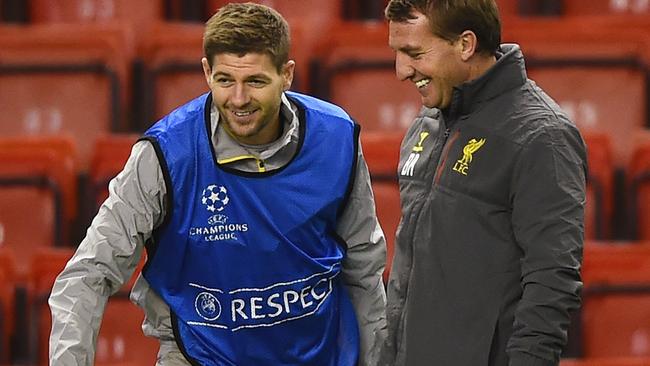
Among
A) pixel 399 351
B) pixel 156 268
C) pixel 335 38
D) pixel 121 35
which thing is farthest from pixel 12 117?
pixel 399 351

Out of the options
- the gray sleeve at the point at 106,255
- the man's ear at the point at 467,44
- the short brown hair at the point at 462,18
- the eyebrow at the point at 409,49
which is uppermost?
the short brown hair at the point at 462,18

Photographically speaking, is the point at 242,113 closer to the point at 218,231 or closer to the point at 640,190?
the point at 218,231

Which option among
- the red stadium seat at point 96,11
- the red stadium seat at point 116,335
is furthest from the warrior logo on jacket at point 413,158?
the red stadium seat at point 96,11

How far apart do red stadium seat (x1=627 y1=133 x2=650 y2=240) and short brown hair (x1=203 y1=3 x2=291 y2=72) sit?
136cm

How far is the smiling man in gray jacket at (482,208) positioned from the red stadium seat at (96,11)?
2.08 m

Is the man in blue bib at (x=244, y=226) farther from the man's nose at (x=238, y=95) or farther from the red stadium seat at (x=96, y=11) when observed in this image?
the red stadium seat at (x=96, y=11)

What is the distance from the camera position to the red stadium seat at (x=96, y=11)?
4.06 meters

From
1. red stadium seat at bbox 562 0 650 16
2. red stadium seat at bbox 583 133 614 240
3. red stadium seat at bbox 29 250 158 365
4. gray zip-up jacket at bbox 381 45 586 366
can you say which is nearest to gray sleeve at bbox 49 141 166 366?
gray zip-up jacket at bbox 381 45 586 366

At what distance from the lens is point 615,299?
3166mm

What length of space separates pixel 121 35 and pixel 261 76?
1615 mm

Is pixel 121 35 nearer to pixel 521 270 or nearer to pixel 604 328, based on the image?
pixel 604 328

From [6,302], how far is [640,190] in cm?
153

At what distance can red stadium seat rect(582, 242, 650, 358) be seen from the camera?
3.16 meters

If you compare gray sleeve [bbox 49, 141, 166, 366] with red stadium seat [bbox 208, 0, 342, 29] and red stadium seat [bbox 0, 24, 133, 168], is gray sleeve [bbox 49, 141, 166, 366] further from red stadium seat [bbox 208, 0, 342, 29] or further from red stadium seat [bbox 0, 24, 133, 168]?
red stadium seat [bbox 208, 0, 342, 29]
